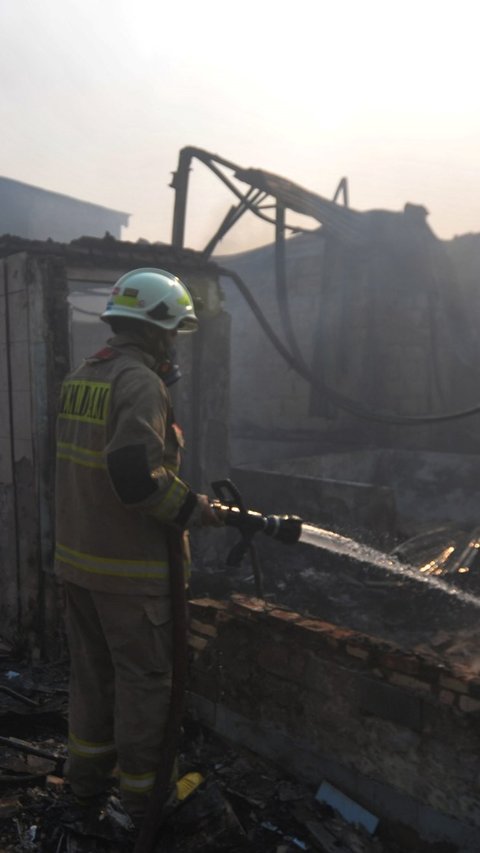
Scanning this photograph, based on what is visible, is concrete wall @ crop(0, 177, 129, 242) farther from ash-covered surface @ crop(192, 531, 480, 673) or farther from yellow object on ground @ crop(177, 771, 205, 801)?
yellow object on ground @ crop(177, 771, 205, 801)

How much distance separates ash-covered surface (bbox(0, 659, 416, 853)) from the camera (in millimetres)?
2469

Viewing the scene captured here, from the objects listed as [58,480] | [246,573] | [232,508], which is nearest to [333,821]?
[232,508]

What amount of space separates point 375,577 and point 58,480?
3771 millimetres

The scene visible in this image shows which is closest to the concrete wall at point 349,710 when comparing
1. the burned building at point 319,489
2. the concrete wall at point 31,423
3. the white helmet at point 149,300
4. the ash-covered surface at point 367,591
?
the burned building at point 319,489

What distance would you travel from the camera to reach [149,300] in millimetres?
2574

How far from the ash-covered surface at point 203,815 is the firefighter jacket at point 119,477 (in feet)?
2.79

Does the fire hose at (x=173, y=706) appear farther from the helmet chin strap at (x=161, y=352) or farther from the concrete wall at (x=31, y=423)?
the concrete wall at (x=31, y=423)

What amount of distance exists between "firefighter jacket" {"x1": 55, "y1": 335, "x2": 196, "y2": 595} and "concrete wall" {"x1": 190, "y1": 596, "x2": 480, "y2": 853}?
0.67 m

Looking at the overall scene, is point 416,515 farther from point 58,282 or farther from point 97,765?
point 97,765

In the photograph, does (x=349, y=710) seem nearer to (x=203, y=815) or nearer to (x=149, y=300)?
(x=203, y=815)

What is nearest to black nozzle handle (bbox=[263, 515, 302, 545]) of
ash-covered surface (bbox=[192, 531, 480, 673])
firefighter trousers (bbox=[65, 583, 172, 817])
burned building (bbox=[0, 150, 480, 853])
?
burned building (bbox=[0, 150, 480, 853])

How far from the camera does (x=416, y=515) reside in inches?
369

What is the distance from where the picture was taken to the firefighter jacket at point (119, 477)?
7.55ft

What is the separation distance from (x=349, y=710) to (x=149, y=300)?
5.42 ft
